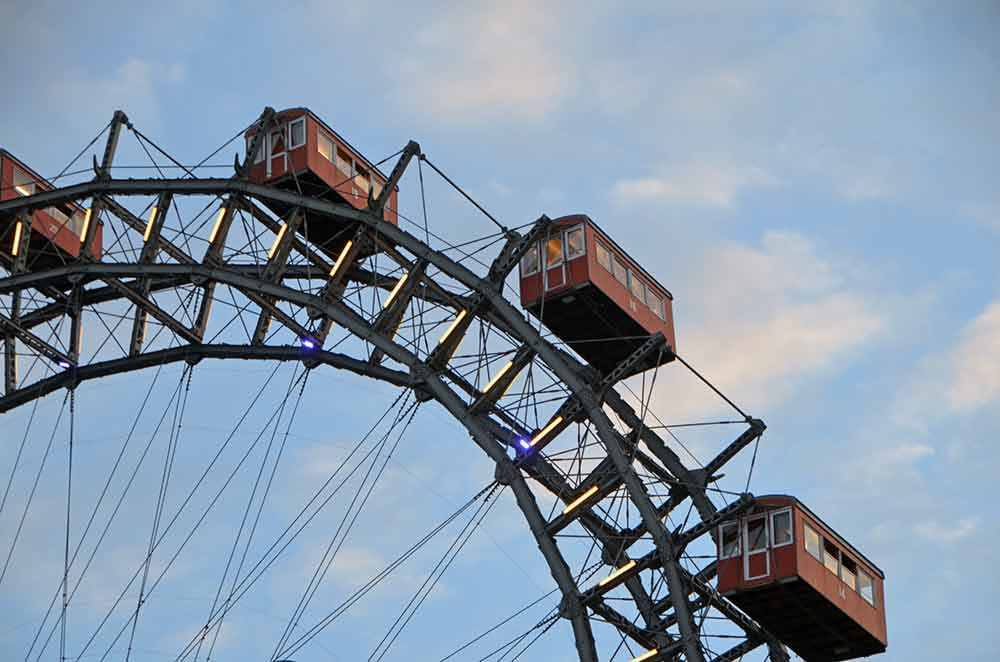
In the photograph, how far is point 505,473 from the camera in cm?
5681

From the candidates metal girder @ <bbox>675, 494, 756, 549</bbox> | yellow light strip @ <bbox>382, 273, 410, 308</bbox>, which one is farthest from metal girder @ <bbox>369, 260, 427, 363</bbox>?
metal girder @ <bbox>675, 494, 756, 549</bbox>

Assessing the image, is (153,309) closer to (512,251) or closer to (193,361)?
(193,361)

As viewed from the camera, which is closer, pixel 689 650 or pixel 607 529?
pixel 689 650

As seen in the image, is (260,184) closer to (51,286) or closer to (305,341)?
(305,341)

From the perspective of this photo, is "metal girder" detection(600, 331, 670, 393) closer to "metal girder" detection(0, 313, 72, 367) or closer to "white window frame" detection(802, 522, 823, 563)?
"white window frame" detection(802, 522, 823, 563)

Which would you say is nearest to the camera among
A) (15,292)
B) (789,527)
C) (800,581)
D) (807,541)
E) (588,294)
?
(800,581)

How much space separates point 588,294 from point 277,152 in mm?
9233

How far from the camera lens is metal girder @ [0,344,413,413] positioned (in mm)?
58406

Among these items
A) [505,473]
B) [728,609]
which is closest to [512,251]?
[505,473]

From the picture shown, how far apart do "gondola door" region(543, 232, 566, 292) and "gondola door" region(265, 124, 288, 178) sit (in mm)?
7343

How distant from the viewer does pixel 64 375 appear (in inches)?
2504

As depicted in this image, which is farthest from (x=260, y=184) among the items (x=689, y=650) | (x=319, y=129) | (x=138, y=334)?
(x=689, y=650)

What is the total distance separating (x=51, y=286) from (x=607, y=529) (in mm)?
17580

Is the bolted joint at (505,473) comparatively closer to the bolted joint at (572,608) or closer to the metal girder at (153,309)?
the bolted joint at (572,608)
